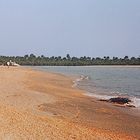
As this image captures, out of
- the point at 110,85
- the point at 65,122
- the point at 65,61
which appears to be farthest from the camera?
the point at 65,61

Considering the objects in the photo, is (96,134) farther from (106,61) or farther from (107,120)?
(106,61)

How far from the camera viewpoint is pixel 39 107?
723 inches

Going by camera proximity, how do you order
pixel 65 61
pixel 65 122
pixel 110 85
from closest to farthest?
pixel 65 122 < pixel 110 85 < pixel 65 61

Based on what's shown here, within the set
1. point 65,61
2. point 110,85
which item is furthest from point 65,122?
point 65,61

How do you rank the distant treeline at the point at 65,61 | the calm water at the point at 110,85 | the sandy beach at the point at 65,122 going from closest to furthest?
the sandy beach at the point at 65,122 < the calm water at the point at 110,85 < the distant treeline at the point at 65,61

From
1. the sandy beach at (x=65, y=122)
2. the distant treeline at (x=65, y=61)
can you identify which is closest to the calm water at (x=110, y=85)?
the sandy beach at (x=65, y=122)

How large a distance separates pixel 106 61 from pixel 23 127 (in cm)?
16732

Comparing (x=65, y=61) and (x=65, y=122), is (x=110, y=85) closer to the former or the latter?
(x=65, y=122)

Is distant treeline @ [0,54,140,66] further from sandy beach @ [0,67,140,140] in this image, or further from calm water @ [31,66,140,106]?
sandy beach @ [0,67,140,140]

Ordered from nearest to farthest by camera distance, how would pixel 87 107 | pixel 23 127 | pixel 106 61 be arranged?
1. pixel 23 127
2. pixel 87 107
3. pixel 106 61

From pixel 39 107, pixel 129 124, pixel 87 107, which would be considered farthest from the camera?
pixel 87 107

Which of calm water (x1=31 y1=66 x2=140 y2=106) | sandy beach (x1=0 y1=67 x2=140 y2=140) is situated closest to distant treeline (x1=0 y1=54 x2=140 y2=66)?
calm water (x1=31 y1=66 x2=140 y2=106)

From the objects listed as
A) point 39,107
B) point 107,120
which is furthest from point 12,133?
point 39,107

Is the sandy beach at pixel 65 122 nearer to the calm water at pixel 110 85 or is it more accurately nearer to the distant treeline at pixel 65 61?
the calm water at pixel 110 85
